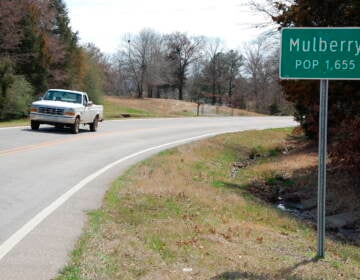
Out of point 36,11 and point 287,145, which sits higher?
point 36,11

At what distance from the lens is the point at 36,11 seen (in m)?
44.2

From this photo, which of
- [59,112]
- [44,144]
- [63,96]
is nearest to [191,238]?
[44,144]

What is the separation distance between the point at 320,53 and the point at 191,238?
2880 millimetres

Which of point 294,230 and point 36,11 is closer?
point 294,230

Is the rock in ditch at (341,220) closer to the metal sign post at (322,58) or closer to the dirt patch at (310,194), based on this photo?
the dirt patch at (310,194)

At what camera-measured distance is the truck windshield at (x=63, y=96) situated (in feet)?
83.7

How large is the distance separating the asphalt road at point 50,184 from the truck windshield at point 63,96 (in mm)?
1405

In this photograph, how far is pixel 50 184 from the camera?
11609 mm

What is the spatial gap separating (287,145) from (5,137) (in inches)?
574

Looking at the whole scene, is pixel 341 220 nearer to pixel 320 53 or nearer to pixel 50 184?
pixel 50 184

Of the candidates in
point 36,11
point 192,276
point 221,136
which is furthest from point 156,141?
point 36,11

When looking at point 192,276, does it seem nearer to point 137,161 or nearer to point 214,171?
point 137,161

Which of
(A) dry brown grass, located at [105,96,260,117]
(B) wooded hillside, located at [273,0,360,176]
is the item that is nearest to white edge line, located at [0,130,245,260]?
(B) wooded hillside, located at [273,0,360,176]

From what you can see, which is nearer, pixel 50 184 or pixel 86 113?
pixel 50 184
